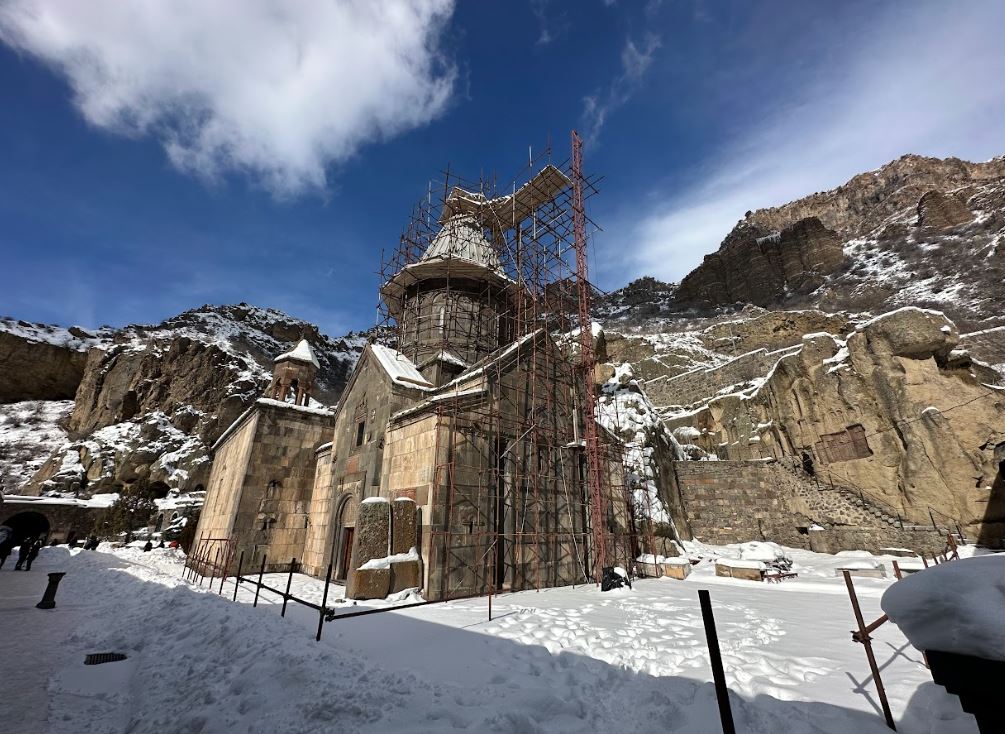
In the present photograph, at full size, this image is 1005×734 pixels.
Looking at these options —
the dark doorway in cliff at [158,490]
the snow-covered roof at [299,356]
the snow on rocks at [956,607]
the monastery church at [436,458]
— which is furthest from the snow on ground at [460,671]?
the dark doorway in cliff at [158,490]

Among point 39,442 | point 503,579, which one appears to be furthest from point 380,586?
point 39,442

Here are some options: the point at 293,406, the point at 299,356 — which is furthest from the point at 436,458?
the point at 299,356

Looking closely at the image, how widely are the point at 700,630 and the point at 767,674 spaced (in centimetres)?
172

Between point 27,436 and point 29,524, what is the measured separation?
20.2 meters

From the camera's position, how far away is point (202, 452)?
30.6m

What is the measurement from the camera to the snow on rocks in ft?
6.01

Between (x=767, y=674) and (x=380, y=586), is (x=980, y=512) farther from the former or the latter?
(x=380, y=586)

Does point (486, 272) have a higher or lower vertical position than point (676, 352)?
lower

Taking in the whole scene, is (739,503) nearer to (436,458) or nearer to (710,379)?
(710,379)

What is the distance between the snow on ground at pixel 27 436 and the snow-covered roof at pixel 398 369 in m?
42.6

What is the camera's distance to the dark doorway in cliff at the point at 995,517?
12.9 m

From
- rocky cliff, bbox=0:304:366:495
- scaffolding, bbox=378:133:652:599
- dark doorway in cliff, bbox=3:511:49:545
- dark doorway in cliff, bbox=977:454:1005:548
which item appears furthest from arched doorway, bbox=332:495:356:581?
dark doorway in cliff, bbox=3:511:49:545

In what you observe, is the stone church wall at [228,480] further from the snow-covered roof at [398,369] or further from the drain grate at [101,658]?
the drain grate at [101,658]

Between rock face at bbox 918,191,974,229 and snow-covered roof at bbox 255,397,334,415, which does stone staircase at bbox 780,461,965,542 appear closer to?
snow-covered roof at bbox 255,397,334,415
